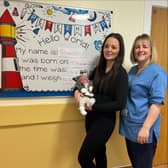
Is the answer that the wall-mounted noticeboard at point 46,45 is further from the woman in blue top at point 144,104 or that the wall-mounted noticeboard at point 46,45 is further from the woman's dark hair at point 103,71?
the woman in blue top at point 144,104

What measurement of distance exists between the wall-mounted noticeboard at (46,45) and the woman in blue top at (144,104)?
0.53m

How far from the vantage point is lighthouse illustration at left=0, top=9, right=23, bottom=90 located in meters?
2.03

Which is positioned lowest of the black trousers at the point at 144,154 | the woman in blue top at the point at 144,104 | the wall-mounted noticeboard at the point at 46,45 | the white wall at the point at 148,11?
the black trousers at the point at 144,154

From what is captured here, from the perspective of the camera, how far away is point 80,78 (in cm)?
213

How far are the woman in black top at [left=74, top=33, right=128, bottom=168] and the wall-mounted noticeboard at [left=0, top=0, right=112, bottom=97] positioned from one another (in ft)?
1.01

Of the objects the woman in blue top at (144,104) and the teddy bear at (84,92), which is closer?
the woman in blue top at (144,104)

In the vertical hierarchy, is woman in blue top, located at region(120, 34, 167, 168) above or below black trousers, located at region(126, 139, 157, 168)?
above

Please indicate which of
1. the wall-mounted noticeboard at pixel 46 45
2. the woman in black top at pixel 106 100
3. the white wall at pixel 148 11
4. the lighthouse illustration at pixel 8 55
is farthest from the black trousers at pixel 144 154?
the white wall at pixel 148 11

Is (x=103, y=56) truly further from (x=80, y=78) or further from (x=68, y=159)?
(x=68, y=159)

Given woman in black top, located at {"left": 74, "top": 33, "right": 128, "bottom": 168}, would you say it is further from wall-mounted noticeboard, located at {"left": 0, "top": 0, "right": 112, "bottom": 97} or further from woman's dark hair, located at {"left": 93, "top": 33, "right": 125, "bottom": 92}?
wall-mounted noticeboard, located at {"left": 0, "top": 0, "right": 112, "bottom": 97}

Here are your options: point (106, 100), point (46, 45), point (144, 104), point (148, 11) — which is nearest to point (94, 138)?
point (106, 100)

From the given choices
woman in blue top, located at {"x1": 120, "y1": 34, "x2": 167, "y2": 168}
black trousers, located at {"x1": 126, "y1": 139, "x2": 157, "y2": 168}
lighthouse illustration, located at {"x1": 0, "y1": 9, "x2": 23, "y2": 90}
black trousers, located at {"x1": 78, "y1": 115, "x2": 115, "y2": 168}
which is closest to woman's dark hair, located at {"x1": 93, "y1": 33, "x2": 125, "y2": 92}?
woman in blue top, located at {"x1": 120, "y1": 34, "x2": 167, "y2": 168}

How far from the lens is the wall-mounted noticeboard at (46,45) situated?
81.5 inches

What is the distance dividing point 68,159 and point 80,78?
804 millimetres
